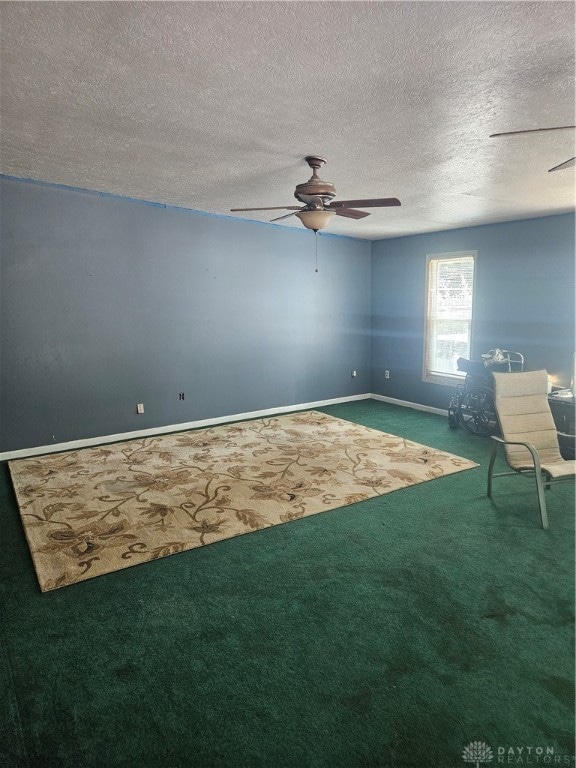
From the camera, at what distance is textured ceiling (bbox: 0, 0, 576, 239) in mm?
1809

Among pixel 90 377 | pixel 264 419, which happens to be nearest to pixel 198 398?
pixel 264 419

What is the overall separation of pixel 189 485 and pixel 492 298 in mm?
4462

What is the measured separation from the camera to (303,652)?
2225 mm

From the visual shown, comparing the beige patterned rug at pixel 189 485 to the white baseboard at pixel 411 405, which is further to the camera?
the white baseboard at pixel 411 405

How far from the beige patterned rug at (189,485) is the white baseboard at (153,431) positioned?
16 cm

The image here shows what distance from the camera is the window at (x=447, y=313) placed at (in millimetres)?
6473

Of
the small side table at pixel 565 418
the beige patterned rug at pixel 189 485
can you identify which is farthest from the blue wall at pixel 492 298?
the beige patterned rug at pixel 189 485

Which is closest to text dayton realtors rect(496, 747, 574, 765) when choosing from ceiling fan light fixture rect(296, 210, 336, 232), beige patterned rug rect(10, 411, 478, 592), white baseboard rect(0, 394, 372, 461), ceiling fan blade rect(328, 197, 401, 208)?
beige patterned rug rect(10, 411, 478, 592)

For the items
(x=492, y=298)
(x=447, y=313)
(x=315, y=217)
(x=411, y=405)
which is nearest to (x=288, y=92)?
(x=315, y=217)

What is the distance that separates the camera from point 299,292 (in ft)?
22.3

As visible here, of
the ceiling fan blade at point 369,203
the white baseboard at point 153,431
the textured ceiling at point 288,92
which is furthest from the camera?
the white baseboard at point 153,431

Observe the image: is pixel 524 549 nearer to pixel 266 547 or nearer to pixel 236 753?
pixel 266 547

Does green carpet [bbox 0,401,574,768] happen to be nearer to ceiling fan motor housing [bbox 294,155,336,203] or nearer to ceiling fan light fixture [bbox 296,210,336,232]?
ceiling fan light fixture [bbox 296,210,336,232]

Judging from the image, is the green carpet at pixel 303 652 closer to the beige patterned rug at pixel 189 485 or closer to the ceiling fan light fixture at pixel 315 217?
the beige patterned rug at pixel 189 485
